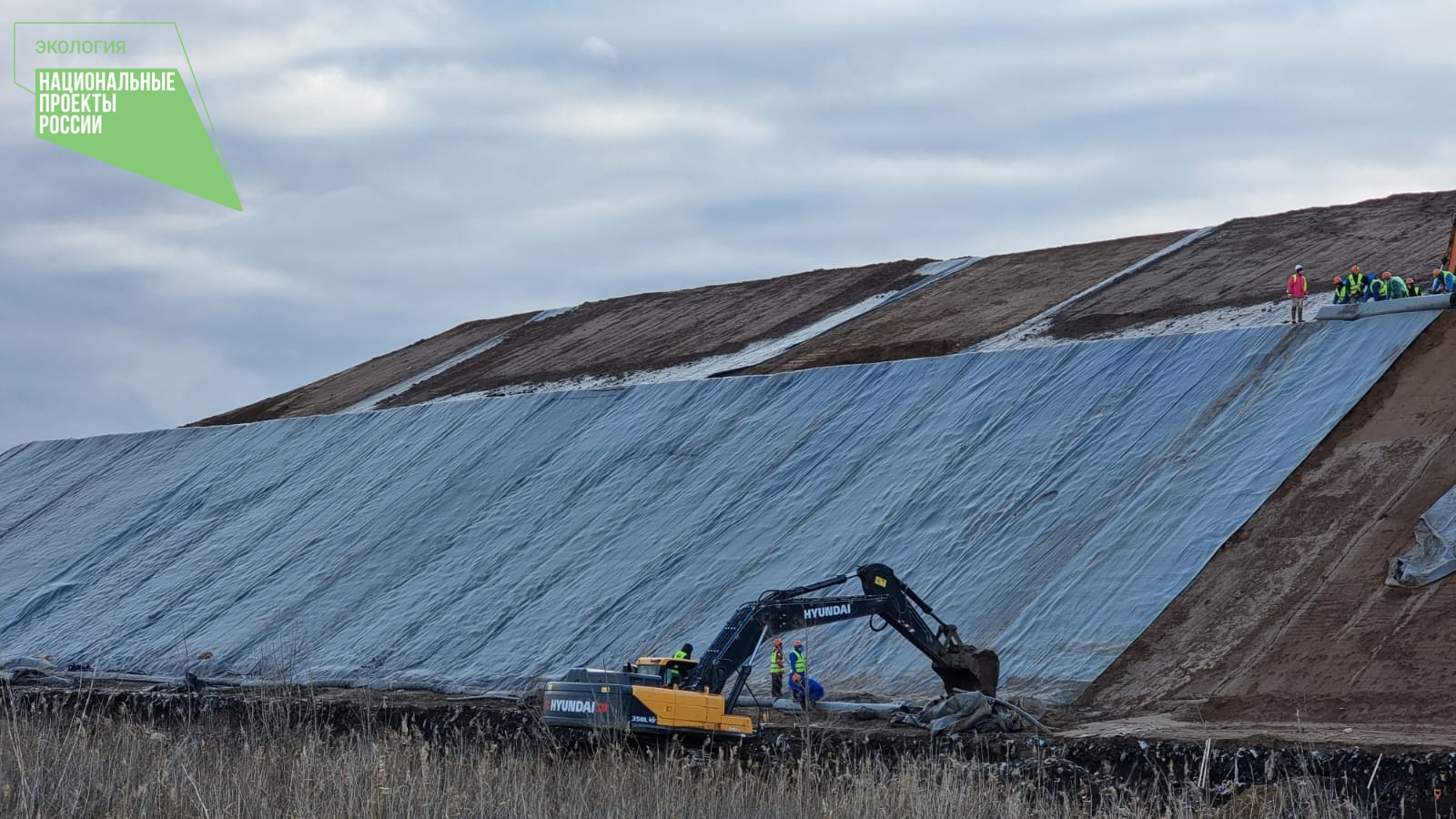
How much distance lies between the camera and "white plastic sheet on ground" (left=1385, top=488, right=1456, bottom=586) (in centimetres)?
1728

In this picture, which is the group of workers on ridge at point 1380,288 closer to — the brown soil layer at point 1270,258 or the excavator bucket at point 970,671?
the brown soil layer at point 1270,258

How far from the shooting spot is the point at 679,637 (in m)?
22.9

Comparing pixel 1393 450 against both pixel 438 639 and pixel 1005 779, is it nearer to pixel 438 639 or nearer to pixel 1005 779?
pixel 1005 779

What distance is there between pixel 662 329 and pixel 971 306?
998 cm

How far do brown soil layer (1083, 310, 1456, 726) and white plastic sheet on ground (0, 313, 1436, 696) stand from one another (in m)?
0.45

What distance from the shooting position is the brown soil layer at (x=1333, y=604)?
53.4 feet

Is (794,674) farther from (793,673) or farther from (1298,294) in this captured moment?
(1298,294)

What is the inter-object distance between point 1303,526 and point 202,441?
103ft

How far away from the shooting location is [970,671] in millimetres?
17469

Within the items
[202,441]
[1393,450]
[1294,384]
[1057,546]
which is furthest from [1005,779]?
[202,441]

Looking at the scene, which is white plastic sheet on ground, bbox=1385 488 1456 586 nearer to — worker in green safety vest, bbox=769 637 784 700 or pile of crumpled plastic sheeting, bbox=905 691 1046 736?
pile of crumpled plastic sheeting, bbox=905 691 1046 736

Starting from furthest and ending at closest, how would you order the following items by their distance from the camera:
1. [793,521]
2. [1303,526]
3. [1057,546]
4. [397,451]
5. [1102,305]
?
[397,451] < [1102,305] < [793,521] < [1057,546] < [1303,526]

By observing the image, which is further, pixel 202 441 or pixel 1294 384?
pixel 202 441

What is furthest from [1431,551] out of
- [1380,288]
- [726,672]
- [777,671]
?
[726,672]
